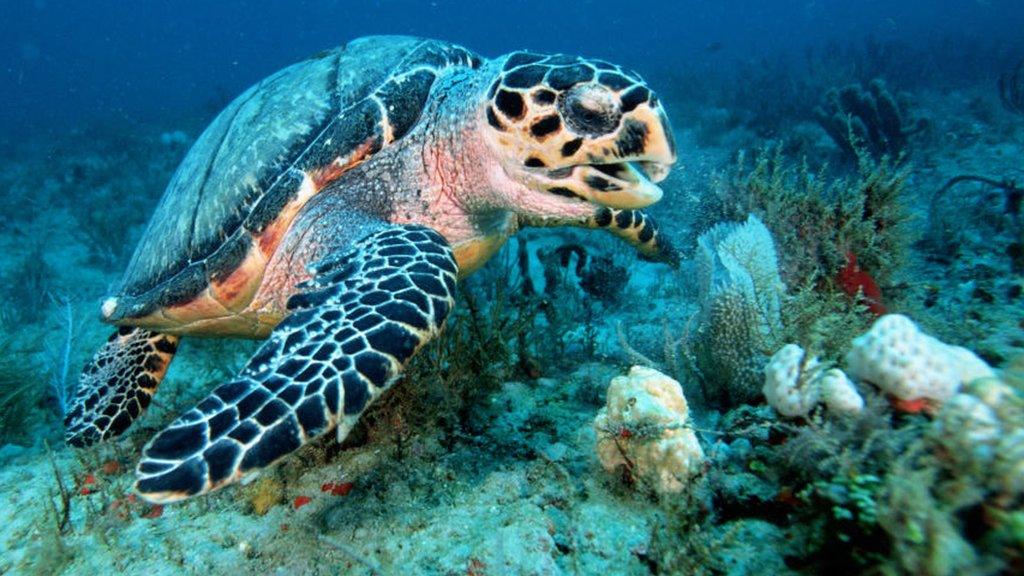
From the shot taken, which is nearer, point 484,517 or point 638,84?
point 484,517

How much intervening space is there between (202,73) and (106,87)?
7.68m

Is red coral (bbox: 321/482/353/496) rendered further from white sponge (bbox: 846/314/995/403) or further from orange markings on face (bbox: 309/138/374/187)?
white sponge (bbox: 846/314/995/403)

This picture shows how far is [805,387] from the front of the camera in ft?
4.67

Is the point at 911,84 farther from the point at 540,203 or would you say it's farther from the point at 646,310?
the point at 540,203

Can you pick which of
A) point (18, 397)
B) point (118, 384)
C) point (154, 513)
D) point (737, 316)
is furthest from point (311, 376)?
point (18, 397)

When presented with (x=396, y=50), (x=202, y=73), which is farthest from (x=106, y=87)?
(x=396, y=50)

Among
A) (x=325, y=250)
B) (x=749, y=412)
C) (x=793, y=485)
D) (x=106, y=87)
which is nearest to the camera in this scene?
(x=793, y=485)

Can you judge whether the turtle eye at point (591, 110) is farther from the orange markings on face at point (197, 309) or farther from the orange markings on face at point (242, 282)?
the orange markings on face at point (197, 309)

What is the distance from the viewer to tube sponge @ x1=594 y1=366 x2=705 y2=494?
5.02 feet

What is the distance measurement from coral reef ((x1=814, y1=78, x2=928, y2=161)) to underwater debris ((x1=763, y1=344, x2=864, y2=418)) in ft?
21.9

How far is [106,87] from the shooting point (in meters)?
41.9

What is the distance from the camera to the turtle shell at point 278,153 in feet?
9.20

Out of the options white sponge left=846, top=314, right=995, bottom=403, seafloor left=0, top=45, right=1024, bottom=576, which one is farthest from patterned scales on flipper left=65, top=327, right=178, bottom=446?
white sponge left=846, top=314, right=995, bottom=403

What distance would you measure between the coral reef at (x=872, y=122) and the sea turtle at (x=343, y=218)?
522 centimetres
